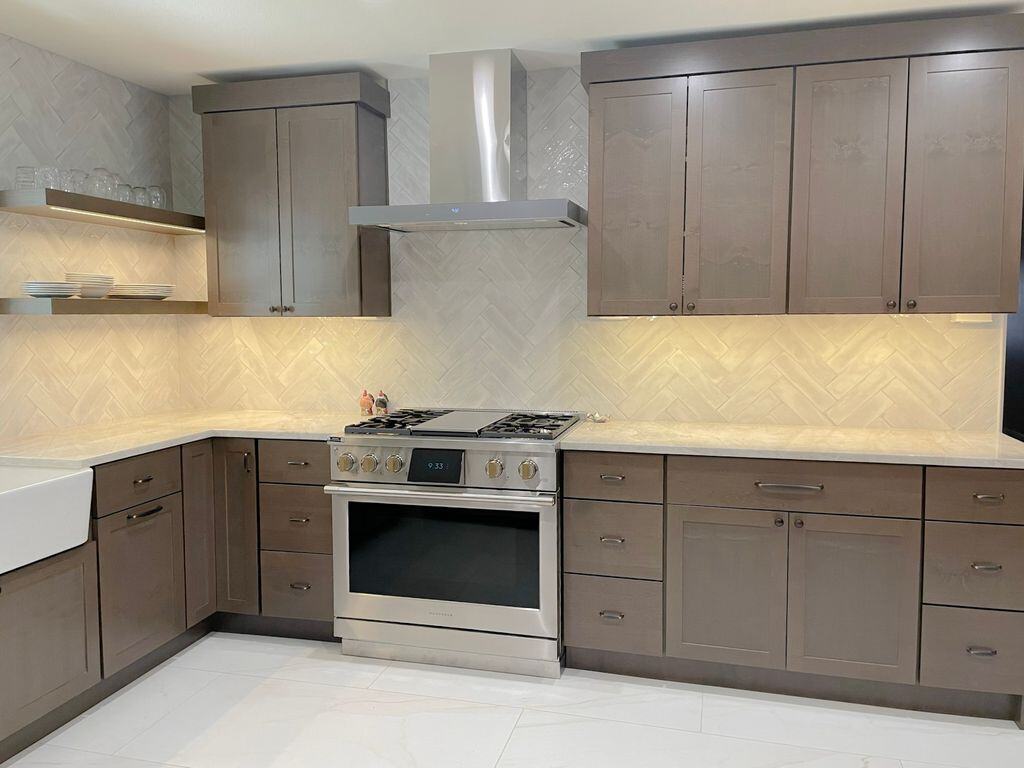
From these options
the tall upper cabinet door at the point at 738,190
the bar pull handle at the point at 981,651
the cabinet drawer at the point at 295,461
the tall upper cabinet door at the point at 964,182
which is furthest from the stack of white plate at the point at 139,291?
the bar pull handle at the point at 981,651

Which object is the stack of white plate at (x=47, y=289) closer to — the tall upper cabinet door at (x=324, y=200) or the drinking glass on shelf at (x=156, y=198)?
the drinking glass on shelf at (x=156, y=198)

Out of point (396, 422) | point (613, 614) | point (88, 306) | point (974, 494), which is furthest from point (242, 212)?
point (974, 494)

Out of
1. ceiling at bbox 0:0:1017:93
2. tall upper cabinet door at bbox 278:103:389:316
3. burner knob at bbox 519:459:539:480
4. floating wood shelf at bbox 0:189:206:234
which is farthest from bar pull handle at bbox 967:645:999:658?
floating wood shelf at bbox 0:189:206:234

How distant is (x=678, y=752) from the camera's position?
267 cm

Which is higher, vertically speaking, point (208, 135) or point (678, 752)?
point (208, 135)

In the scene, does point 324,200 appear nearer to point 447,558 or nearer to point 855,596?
point 447,558

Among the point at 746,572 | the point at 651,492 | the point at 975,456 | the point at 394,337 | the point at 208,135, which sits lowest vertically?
the point at 746,572

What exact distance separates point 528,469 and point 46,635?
1742 mm

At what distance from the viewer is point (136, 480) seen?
122 inches

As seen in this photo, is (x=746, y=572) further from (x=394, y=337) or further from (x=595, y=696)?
(x=394, y=337)

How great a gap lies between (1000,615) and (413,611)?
2175 mm

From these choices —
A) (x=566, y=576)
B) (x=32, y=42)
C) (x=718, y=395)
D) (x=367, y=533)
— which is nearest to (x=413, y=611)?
(x=367, y=533)

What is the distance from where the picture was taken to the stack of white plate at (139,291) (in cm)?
348

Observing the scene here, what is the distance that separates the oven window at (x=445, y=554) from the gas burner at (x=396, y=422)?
31 cm
